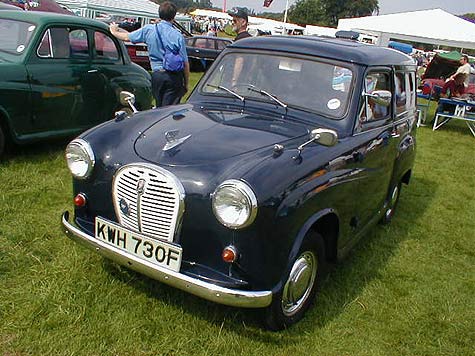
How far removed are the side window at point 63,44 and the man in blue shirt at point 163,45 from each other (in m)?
0.47

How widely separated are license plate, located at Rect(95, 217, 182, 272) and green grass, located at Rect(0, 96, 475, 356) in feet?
1.65

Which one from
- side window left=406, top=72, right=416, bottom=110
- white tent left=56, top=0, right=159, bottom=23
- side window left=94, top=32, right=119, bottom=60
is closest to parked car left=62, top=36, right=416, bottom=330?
Result: side window left=406, top=72, right=416, bottom=110

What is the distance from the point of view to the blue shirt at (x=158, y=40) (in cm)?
558

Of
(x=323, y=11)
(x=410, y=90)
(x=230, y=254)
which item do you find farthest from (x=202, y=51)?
(x=323, y=11)

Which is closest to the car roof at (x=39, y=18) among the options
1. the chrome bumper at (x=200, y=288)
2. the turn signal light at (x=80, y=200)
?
the turn signal light at (x=80, y=200)

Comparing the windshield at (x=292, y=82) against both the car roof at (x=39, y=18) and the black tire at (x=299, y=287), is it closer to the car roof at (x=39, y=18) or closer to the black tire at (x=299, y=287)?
the black tire at (x=299, y=287)

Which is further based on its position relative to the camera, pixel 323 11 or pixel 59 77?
pixel 323 11

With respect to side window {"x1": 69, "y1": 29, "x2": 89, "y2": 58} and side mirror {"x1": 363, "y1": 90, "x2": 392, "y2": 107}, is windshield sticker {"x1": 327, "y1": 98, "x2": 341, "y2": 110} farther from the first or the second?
side window {"x1": 69, "y1": 29, "x2": 89, "y2": 58}

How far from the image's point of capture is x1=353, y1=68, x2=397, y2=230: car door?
3496 millimetres

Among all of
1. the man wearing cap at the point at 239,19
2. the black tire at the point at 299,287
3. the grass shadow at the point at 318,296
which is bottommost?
the grass shadow at the point at 318,296

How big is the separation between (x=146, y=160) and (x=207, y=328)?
111 centimetres

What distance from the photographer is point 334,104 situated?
3463mm

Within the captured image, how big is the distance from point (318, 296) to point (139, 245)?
1475 millimetres

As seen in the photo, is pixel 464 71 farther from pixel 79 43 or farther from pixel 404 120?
pixel 79 43
